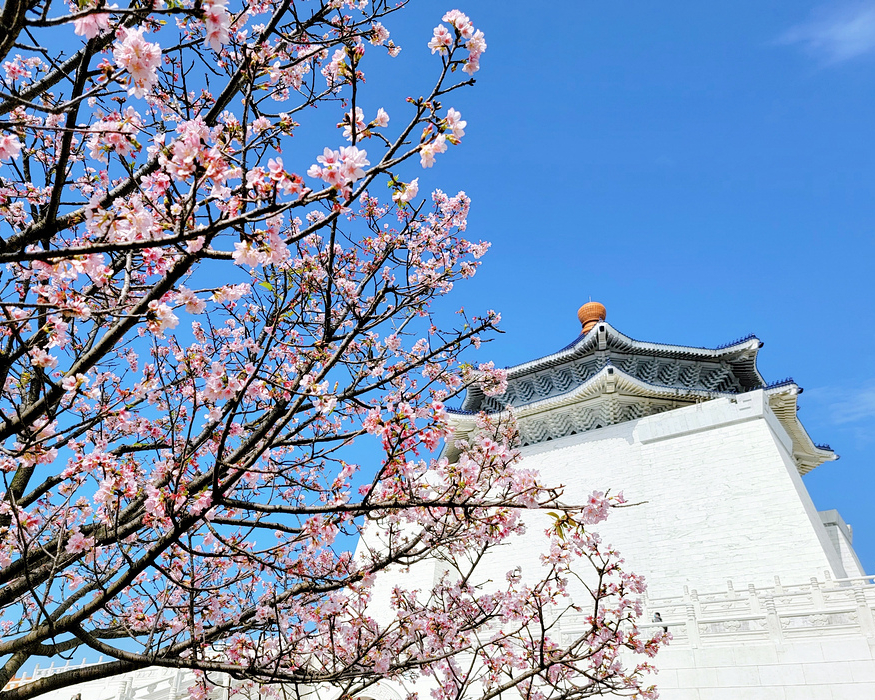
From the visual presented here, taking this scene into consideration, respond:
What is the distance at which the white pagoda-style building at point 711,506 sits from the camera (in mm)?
8789

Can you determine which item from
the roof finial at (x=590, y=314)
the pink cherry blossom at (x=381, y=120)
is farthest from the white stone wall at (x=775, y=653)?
the roof finial at (x=590, y=314)

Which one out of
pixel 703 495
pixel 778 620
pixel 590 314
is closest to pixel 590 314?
pixel 590 314

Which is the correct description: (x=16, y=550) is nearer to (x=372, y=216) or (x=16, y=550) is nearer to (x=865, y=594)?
(x=372, y=216)

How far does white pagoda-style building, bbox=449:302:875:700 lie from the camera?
346 inches

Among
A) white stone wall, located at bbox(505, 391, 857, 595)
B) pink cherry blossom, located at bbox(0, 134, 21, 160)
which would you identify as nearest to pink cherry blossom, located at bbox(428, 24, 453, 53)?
pink cherry blossom, located at bbox(0, 134, 21, 160)

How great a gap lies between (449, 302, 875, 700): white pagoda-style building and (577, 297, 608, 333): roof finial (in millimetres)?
89

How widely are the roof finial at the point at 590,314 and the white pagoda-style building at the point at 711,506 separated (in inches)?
3.5

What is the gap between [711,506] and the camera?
48.4 ft

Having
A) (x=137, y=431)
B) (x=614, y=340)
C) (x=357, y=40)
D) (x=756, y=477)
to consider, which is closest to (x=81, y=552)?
(x=137, y=431)

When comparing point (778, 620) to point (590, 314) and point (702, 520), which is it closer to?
point (702, 520)

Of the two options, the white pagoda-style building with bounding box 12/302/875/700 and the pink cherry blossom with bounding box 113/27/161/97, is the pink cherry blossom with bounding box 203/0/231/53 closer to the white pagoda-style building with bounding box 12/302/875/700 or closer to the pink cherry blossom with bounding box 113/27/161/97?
the pink cherry blossom with bounding box 113/27/161/97

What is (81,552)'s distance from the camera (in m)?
4.11

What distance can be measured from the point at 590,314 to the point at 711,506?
32.7ft

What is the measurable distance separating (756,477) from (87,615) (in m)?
15.0
